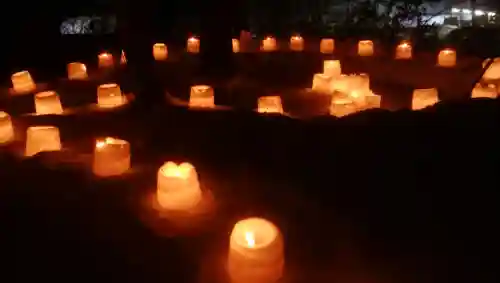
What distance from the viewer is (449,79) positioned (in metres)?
7.85

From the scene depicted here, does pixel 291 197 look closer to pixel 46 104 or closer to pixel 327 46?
pixel 46 104

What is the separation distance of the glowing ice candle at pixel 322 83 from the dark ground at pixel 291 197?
252 centimetres

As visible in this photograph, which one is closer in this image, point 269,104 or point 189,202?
point 189,202

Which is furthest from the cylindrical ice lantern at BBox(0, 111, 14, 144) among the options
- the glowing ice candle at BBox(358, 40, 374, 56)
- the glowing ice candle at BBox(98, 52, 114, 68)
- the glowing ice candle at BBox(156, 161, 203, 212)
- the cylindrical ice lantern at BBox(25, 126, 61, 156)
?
the glowing ice candle at BBox(358, 40, 374, 56)

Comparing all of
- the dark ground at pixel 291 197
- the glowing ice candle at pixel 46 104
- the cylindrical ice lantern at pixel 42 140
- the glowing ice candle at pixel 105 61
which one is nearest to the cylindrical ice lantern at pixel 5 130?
the dark ground at pixel 291 197

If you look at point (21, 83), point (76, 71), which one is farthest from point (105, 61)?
point (21, 83)

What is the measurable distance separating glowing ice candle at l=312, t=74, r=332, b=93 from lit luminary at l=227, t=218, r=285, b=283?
16.5ft

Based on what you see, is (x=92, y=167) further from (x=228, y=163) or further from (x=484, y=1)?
(x=484, y=1)

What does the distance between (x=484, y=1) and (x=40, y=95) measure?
819 cm

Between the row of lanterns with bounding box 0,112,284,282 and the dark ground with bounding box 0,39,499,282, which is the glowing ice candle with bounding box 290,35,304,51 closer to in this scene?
the dark ground with bounding box 0,39,499,282

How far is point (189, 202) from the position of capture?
3.34m

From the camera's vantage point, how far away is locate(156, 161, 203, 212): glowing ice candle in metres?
3.29

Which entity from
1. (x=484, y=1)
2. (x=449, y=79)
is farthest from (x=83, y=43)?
(x=484, y=1)

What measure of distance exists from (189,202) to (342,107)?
3.44m
